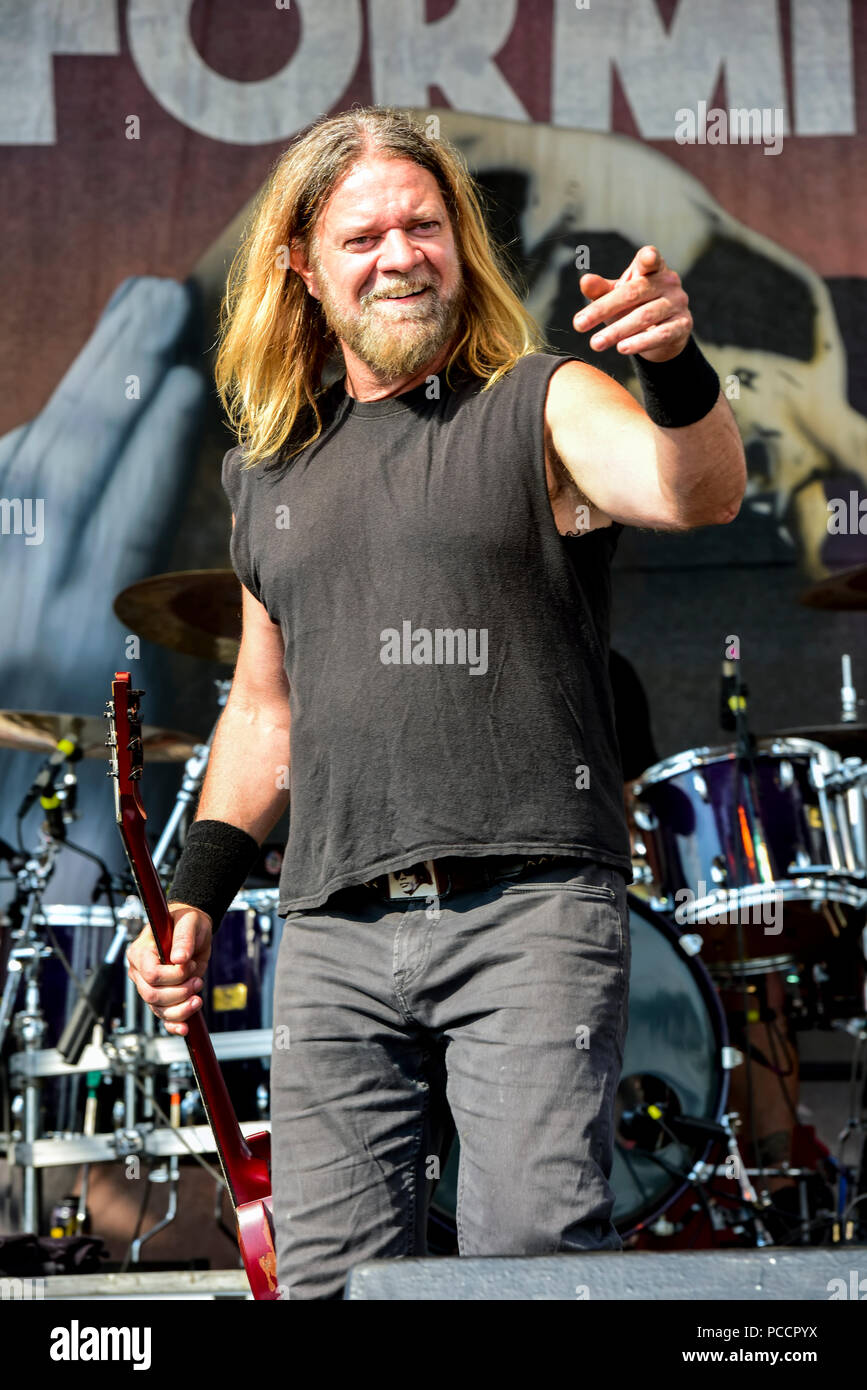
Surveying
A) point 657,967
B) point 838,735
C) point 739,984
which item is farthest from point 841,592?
point 657,967

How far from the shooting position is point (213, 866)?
78.5 inches

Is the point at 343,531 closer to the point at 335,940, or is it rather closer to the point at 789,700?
the point at 335,940

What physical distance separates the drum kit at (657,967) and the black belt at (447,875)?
7.38 feet

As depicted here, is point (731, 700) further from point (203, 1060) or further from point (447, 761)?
point (447, 761)

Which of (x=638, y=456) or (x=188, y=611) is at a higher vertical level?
(x=188, y=611)

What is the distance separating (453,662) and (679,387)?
1.42 feet

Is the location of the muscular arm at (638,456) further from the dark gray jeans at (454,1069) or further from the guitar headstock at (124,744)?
the guitar headstock at (124,744)

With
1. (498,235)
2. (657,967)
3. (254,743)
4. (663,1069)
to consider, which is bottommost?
(663,1069)

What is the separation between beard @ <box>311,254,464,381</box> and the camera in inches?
73.2

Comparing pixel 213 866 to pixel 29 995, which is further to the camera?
pixel 29 995

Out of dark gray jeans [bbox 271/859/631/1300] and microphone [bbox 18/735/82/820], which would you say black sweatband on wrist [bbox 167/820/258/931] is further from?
microphone [bbox 18/735/82/820]

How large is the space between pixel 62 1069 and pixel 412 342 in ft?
10.2

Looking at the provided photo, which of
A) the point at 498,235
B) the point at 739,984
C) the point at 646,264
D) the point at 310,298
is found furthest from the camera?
the point at 498,235
